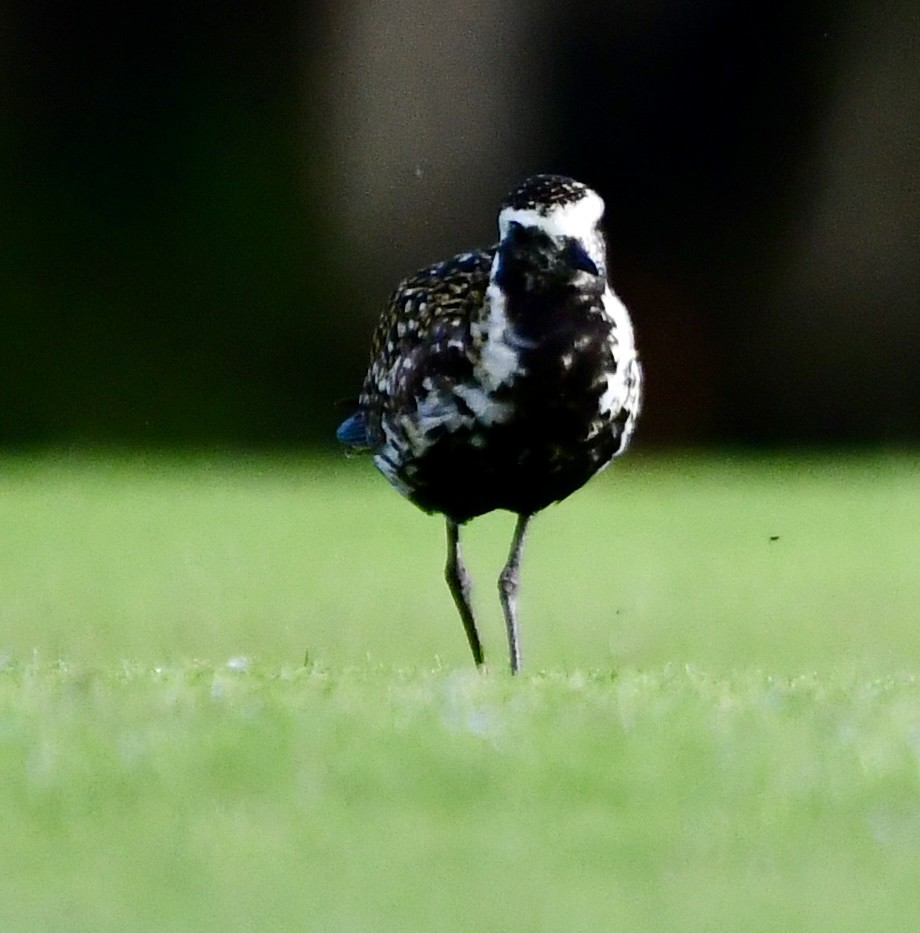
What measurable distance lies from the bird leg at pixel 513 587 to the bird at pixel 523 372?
1.51 feet

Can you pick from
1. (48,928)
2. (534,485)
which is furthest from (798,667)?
(48,928)

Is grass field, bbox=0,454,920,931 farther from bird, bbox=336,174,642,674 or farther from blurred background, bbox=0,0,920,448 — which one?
blurred background, bbox=0,0,920,448

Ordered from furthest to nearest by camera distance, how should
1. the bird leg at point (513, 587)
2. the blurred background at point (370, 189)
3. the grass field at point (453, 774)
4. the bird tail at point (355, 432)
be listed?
1. the blurred background at point (370, 189)
2. the bird tail at point (355, 432)
3. the bird leg at point (513, 587)
4. the grass field at point (453, 774)

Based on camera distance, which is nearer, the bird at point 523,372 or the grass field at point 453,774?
the grass field at point 453,774

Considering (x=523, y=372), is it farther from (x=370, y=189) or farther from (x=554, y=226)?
(x=370, y=189)

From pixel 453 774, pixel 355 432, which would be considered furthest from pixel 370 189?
pixel 453 774

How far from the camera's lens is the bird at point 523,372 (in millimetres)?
8266

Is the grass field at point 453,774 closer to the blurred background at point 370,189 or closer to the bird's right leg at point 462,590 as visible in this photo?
the bird's right leg at point 462,590

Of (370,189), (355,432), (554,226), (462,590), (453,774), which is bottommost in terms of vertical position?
(370,189)

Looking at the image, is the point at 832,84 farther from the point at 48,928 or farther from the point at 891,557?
the point at 48,928

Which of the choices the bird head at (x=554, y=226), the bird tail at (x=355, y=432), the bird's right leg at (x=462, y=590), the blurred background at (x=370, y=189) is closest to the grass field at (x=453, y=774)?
the bird's right leg at (x=462, y=590)

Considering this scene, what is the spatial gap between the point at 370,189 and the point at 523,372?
42.4 ft

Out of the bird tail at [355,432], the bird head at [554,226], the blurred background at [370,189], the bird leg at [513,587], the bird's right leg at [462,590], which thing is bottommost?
the blurred background at [370,189]

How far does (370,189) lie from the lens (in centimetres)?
2106
